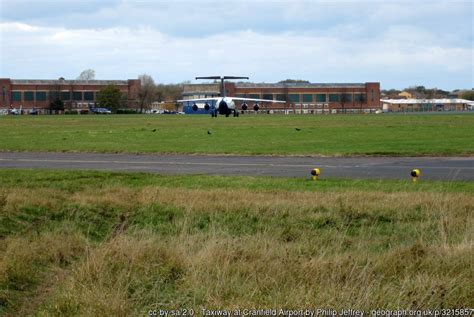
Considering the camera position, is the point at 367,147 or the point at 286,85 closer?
the point at 367,147

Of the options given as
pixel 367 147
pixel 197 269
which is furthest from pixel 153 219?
pixel 367 147

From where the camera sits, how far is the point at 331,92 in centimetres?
19112

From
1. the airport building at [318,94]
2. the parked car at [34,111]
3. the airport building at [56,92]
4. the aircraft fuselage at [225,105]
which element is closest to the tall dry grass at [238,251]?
the aircraft fuselage at [225,105]

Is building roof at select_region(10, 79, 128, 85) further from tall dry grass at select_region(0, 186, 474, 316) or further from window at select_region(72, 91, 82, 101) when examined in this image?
tall dry grass at select_region(0, 186, 474, 316)

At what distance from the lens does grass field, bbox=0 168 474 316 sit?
8148 millimetres

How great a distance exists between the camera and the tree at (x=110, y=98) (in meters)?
169

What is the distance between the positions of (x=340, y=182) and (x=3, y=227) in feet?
30.5

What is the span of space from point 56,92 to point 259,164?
159 meters

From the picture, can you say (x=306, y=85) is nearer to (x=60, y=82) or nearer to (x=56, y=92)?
(x=60, y=82)

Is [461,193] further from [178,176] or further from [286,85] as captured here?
[286,85]

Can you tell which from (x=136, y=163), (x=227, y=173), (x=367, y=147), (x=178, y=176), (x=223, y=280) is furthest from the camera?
(x=367, y=147)

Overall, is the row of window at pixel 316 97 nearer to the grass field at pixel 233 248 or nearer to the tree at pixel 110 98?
the tree at pixel 110 98

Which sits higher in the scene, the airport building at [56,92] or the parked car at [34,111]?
the airport building at [56,92]

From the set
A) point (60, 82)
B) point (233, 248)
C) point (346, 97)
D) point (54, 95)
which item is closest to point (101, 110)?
point (54, 95)
